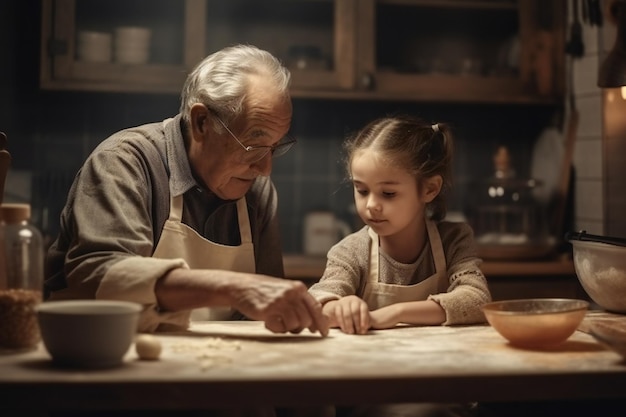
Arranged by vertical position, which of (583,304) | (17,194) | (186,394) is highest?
(17,194)

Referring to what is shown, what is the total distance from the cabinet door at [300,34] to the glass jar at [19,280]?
2.06 meters

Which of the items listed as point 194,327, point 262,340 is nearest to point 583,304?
point 262,340

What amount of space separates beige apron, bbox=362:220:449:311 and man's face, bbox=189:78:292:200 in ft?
1.21

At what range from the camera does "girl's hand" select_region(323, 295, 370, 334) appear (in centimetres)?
171

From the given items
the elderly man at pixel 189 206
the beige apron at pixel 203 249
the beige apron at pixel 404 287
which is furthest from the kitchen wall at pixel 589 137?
the beige apron at pixel 203 249

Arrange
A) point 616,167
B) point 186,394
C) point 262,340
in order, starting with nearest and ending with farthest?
point 186,394, point 262,340, point 616,167

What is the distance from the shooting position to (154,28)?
3.51 m

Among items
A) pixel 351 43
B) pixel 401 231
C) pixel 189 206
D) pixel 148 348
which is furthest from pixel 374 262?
pixel 351 43

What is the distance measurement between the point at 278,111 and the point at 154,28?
5.49ft

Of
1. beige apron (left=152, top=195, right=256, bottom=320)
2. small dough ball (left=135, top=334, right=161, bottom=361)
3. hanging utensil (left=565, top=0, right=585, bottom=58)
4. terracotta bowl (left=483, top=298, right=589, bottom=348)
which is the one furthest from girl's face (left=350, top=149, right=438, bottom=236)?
hanging utensil (left=565, top=0, right=585, bottom=58)

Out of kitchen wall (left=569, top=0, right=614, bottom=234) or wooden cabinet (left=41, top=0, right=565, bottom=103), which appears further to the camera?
kitchen wall (left=569, top=0, right=614, bottom=234)

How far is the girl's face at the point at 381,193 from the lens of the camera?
2.06m

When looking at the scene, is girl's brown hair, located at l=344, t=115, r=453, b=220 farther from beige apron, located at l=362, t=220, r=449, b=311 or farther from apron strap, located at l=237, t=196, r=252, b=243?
apron strap, located at l=237, t=196, r=252, b=243

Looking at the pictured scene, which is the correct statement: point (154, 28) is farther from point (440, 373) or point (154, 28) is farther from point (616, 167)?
point (440, 373)
